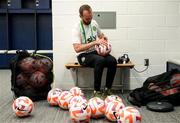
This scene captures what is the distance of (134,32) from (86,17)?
86cm

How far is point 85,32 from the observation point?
14.0 feet

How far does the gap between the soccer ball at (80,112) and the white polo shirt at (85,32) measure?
147 centimetres

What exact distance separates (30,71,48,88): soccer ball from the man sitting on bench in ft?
1.90

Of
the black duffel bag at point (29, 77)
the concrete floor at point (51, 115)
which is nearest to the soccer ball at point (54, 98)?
the concrete floor at point (51, 115)

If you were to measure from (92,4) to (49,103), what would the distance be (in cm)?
169

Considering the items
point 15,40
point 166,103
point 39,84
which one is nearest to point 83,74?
point 39,84

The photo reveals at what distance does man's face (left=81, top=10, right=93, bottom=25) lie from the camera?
4113 mm

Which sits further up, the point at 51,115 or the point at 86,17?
the point at 86,17

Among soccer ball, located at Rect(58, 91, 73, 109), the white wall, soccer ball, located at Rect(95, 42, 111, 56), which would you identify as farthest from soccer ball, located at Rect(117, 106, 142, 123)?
the white wall

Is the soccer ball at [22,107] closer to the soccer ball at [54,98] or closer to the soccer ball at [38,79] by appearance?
the soccer ball at [54,98]

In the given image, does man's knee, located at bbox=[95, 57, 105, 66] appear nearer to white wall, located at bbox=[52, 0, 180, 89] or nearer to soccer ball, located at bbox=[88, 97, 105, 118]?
white wall, located at bbox=[52, 0, 180, 89]

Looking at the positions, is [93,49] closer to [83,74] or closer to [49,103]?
[83,74]

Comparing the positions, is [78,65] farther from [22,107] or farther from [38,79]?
[22,107]

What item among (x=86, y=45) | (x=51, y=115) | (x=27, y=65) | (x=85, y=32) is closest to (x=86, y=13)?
(x=85, y=32)
